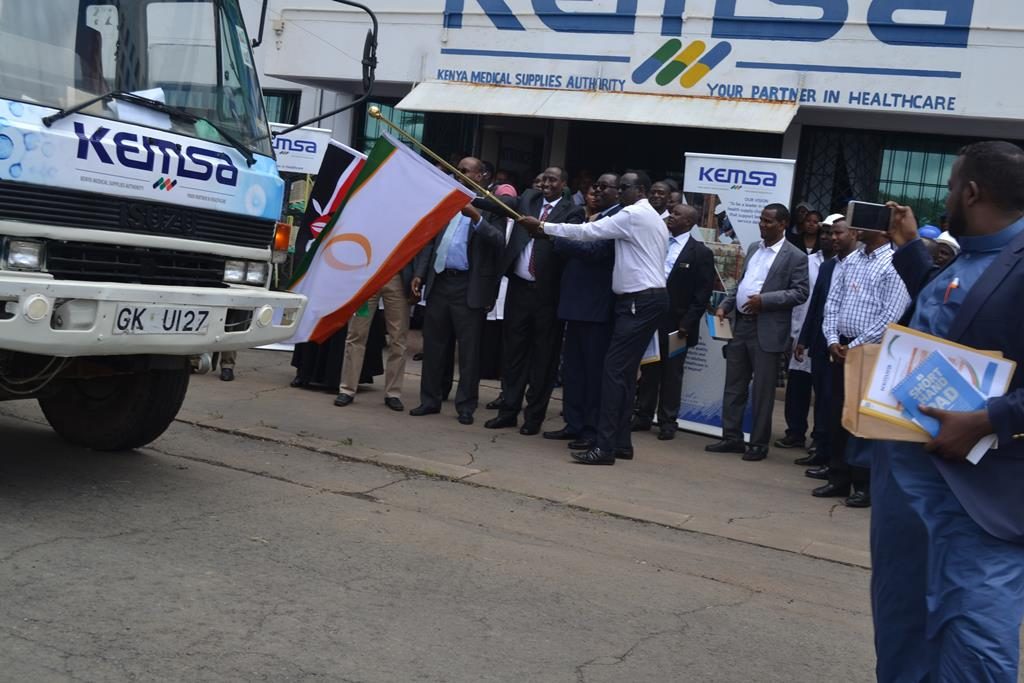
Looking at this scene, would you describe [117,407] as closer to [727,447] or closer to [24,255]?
[24,255]

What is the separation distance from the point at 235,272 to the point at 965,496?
4339mm

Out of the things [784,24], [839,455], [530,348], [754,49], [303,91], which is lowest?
[839,455]

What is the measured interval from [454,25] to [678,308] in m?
6.71

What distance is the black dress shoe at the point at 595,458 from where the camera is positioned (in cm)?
875

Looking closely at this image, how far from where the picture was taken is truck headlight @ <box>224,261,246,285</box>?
261 inches

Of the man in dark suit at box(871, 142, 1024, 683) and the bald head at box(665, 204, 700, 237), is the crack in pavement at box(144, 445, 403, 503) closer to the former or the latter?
the bald head at box(665, 204, 700, 237)

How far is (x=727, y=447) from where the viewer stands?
1005 cm

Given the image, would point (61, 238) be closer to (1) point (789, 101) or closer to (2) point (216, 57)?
(2) point (216, 57)

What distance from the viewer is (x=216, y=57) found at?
6895 millimetres

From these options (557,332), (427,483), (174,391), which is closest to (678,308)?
(557,332)

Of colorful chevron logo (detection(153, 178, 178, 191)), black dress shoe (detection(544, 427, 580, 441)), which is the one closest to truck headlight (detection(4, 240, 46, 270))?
colorful chevron logo (detection(153, 178, 178, 191))

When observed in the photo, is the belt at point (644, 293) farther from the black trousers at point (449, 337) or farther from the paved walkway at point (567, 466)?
the black trousers at point (449, 337)

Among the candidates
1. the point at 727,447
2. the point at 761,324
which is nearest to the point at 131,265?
the point at 761,324

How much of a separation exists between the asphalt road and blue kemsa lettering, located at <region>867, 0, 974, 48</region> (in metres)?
7.95
